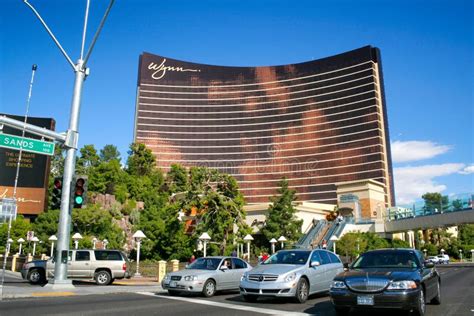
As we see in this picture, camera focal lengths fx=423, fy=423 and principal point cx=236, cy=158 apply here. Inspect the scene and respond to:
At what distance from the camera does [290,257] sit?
1309 cm

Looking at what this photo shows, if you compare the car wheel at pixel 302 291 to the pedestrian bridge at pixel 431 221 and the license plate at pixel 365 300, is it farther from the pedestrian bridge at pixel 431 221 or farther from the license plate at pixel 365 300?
the pedestrian bridge at pixel 431 221

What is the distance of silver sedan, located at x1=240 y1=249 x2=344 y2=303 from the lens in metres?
11.5

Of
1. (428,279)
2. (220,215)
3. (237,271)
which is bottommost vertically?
(237,271)

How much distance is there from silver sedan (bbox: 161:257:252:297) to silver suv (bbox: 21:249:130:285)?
644cm

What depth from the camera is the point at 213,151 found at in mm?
139125

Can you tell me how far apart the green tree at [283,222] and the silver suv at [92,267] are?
92.5 feet

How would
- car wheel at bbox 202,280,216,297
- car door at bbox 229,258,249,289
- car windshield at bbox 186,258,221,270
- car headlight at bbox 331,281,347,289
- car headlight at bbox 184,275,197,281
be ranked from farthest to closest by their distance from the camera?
1. car door at bbox 229,258,249,289
2. car windshield at bbox 186,258,221,270
3. car wheel at bbox 202,280,216,297
4. car headlight at bbox 184,275,197,281
5. car headlight at bbox 331,281,347,289

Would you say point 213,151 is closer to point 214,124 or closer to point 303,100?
point 214,124

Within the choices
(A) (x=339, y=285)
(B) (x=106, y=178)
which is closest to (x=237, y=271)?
(A) (x=339, y=285)

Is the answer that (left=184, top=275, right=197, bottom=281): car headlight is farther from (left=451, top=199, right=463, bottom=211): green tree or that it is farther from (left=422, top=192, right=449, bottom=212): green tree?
(left=422, top=192, right=449, bottom=212): green tree

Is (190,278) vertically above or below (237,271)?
below

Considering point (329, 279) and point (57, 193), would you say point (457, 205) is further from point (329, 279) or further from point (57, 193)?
point (57, 193)

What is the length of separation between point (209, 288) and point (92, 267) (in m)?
8.58

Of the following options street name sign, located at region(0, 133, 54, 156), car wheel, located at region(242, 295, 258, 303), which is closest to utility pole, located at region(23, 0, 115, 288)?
street name sign, located at region(0, 133, 54, 156)
